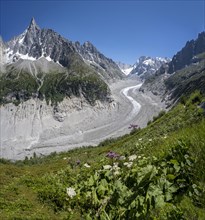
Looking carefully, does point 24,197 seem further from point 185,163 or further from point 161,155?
point 185,163

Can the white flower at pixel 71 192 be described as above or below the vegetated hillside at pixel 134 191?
below

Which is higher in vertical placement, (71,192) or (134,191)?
(134,191)

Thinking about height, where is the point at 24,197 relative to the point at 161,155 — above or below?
below

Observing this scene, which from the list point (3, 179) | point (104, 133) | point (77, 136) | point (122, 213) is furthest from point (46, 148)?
point (122, 213)

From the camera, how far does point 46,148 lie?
16862cm

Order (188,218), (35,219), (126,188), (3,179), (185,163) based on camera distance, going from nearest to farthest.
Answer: (188,218) < (185,163) < (126,188) < (35,219) < (3,179)

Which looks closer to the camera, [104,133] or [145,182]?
[145,182]

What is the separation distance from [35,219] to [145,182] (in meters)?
5.63

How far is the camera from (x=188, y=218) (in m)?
4.37

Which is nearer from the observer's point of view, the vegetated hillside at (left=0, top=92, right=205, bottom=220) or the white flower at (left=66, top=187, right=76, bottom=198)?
the vegetated hillside at (left=0, top=92, right=205, bottom=220)

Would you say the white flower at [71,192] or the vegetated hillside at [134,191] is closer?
the vegetated hillside at [134,191]

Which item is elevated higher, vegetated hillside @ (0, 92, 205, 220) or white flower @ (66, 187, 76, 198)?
vegetated hillside @ (0, 92, 205, 220)

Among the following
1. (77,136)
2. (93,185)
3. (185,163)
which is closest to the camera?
(185,163)

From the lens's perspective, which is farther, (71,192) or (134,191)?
(71,192)
